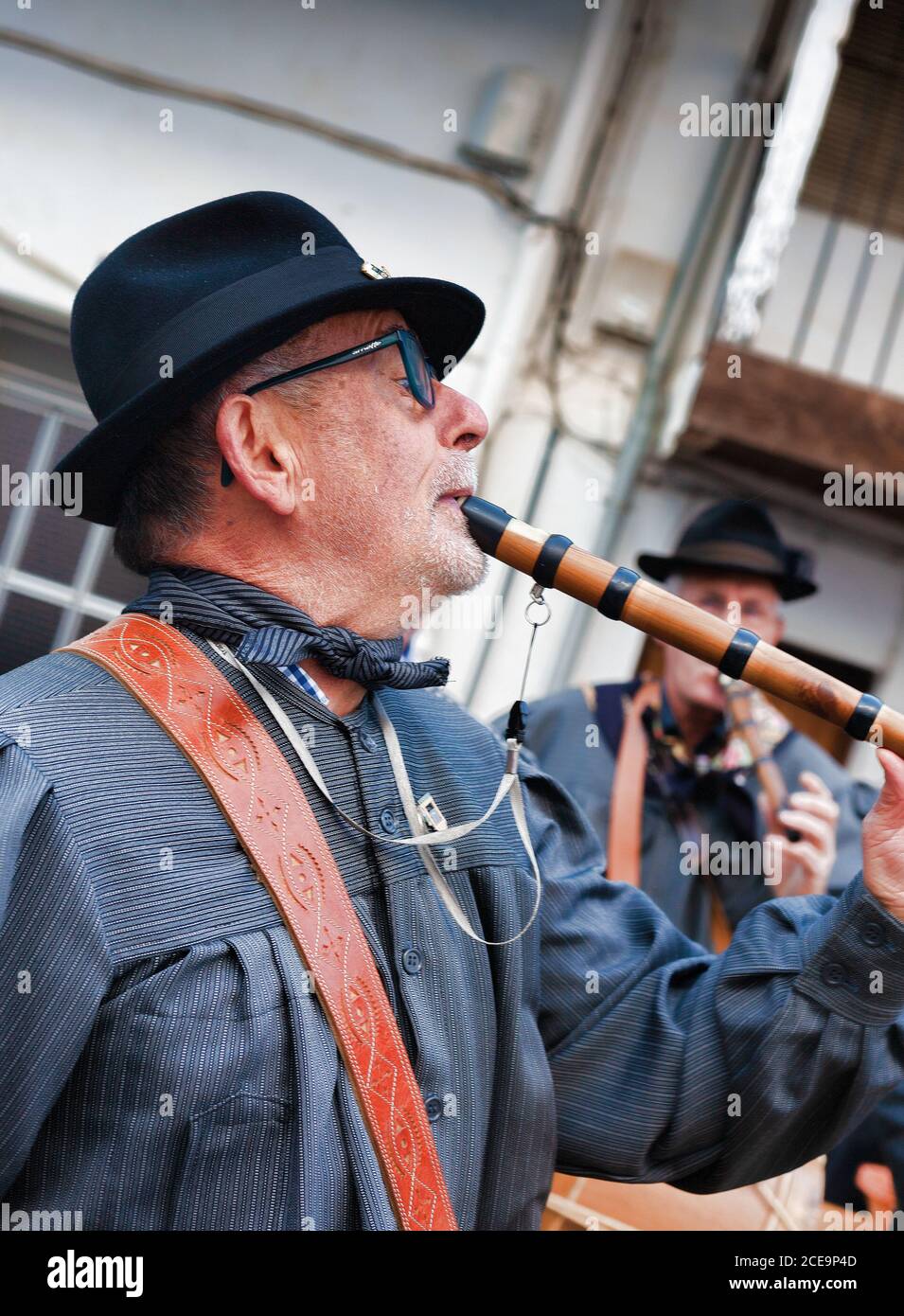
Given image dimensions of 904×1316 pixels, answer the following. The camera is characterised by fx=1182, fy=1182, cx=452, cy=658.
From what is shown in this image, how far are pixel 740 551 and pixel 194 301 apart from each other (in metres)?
2.86

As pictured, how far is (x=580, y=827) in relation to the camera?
2.23 m

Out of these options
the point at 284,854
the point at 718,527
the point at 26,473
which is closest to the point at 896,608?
the point at 718,527

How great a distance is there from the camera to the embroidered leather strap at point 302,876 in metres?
1.61

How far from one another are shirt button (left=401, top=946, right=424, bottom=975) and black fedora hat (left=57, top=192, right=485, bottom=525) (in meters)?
0.88

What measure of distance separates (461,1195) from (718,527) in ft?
10.1

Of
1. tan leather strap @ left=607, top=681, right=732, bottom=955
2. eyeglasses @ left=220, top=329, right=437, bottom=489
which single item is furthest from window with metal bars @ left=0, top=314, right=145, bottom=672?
eyeglasses @ left=220, top=329, right=437, bottom=489

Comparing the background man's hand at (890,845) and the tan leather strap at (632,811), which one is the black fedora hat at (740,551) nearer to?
the tan leather strap at (632,811)

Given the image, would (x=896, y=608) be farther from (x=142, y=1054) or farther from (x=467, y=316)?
(x=142, y=1054)

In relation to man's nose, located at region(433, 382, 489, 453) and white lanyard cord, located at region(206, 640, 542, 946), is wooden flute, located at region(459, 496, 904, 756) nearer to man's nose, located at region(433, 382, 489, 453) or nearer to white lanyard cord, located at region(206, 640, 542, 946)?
man's nose, located at region(433, 382, 489, 453)

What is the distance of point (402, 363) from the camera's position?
6.34 ft

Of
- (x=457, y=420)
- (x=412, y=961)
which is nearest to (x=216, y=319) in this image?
(x=457, y=420)

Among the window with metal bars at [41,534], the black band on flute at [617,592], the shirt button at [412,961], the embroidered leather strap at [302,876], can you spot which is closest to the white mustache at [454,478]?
the black band on flute at [617,592]

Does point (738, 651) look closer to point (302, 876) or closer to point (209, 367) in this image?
point (302, 876)

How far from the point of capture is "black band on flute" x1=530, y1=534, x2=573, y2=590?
1873 mm
